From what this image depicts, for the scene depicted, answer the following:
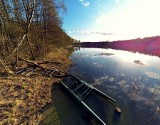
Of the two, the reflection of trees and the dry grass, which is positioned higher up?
the dry grass

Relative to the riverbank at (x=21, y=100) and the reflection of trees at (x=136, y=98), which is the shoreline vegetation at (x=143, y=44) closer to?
the reflection of trees at (x=136, y=98)

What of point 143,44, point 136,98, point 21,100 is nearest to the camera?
point 21,100

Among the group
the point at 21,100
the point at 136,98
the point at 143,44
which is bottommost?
the point at 136,98

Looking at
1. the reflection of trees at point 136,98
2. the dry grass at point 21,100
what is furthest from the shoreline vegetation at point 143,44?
the dry grass at point 21,100

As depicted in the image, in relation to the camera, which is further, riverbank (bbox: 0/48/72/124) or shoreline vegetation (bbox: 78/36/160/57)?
shoreline vegetation (bbox: 78/36/160/57)

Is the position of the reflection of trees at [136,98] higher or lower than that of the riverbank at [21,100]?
lower

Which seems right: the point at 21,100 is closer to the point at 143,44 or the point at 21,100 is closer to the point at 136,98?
the point at 136,98

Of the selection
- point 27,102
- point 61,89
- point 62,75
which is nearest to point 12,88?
point 27,102

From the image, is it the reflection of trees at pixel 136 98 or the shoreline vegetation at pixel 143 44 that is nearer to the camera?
the reflection of trees at pixel 136 98

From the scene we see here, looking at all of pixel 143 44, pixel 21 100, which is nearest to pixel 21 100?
pixel 21 100

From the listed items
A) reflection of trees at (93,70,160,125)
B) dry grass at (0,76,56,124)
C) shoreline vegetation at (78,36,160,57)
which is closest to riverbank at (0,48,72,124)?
dry grass at (0,76,56,124)

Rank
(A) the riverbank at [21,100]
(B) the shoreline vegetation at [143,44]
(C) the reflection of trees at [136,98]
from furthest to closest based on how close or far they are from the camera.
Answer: (B) the shoreline vegetation at [143,44], (C) the reflection of trees at [136,98], (A) the riverbank at [21,100]

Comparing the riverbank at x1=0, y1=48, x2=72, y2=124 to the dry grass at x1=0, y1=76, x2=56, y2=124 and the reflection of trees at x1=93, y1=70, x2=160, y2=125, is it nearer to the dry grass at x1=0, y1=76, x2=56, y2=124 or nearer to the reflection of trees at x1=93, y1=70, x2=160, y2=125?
the dry grass at x1=0, y1=76, x2=56, y2=124

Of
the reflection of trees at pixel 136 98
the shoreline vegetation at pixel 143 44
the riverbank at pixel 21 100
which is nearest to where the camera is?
the riverbank at pixel 21 100
